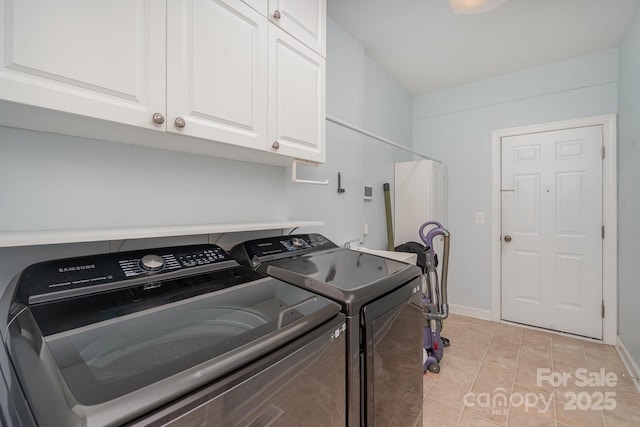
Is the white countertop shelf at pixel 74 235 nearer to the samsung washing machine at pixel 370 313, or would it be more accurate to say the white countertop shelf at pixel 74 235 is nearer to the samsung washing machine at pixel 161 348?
the samsung washing machine at pixel 161 348

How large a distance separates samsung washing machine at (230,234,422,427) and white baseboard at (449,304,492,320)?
229 cm

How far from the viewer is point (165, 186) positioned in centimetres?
121

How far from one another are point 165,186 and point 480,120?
3.39 meters

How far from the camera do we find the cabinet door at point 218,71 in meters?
0.93

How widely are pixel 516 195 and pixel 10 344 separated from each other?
3.79 metres

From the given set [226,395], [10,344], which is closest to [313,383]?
[226,395]

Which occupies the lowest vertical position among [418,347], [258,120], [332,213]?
[418,347]

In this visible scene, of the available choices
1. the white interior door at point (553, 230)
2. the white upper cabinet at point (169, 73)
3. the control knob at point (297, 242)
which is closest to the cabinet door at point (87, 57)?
the white upper cabinet at point (169, 73)

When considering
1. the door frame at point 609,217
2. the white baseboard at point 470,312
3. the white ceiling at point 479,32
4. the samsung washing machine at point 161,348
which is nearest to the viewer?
the samsung washing machine at point 161,348

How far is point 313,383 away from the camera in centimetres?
76

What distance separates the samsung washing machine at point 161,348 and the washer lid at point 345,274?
85 mm

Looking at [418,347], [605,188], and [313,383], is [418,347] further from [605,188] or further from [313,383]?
[605,188]

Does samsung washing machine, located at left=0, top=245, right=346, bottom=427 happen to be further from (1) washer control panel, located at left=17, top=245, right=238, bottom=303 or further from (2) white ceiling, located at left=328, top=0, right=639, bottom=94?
(2) white ceiling, located at left=328, top=0, right=639, bottom=94

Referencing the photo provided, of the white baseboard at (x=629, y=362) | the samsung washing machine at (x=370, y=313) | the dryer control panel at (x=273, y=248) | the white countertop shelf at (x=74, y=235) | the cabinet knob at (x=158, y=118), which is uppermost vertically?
the cabinet knob at (x=158, y=118)
